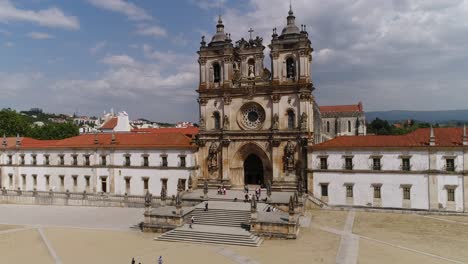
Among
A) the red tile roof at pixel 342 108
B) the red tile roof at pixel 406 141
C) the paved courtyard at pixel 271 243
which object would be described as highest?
the red tile roof at pixel 342 108

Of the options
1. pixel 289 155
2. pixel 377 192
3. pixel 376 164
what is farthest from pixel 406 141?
pixel 289 155

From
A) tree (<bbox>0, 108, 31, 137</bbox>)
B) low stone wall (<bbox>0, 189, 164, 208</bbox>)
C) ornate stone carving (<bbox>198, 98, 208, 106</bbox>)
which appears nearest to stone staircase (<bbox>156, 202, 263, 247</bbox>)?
low stone wall (<bbox>0, 189, 164, 208</bbox>)

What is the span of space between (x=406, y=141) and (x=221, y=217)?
71.9 feet

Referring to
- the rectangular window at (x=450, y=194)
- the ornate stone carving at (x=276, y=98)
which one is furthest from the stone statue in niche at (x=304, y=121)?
the rectangular window at (x=450, y=194)

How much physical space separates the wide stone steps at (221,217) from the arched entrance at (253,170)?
12.8 m

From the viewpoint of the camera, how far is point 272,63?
45469 mm

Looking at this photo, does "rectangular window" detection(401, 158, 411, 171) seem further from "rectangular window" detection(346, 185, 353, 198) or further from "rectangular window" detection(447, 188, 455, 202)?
"rectangular window" detection(346, 185, 353, 198)

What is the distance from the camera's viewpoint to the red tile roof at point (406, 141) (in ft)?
130

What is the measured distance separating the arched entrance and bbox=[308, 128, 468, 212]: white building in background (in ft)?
23.0

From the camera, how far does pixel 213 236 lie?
99.5 feet

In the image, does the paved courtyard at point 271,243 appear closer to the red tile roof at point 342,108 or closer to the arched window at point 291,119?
the arched window at point 291,119

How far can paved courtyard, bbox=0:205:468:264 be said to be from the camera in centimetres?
2562

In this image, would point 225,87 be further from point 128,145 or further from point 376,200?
point 376,200

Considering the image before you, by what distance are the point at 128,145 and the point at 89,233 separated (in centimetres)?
1915
